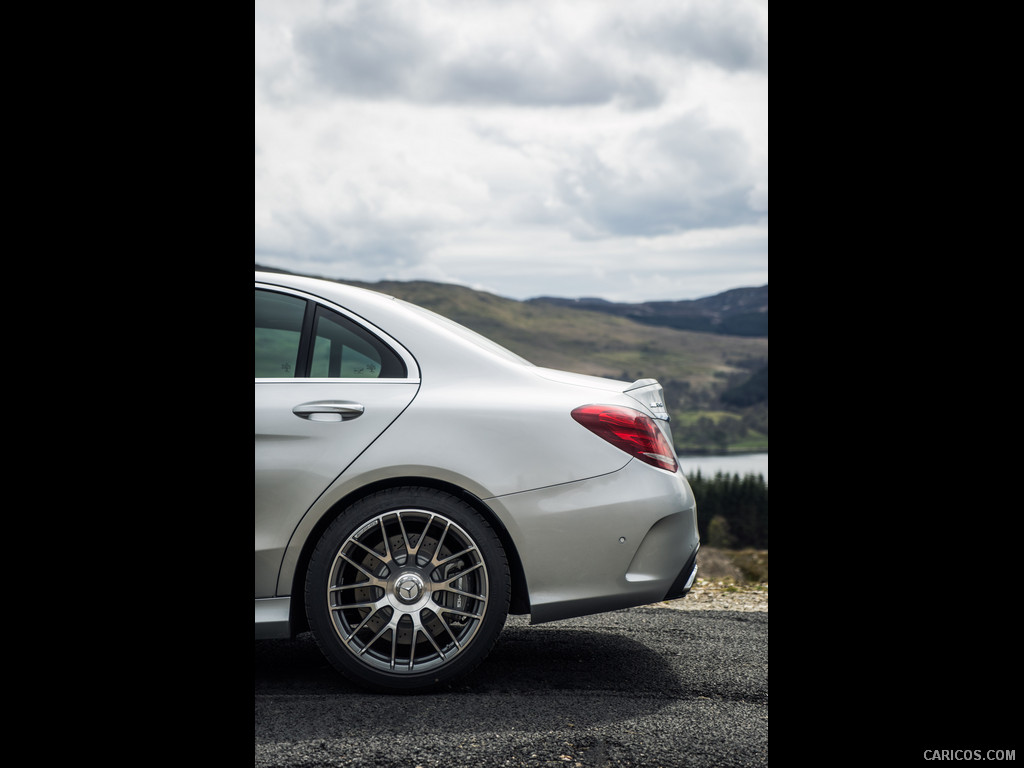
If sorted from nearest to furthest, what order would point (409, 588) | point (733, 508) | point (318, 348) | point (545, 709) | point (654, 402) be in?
point (545, 709)
point (409, 588)
point (318, 348)
point (654, 402)
point (733, 508)

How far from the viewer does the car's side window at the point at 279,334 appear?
360 centimetres

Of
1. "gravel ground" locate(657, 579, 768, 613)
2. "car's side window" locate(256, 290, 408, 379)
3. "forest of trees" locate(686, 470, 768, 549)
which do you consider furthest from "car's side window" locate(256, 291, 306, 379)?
"forest of trees" locate(686, 470, 768, 549)

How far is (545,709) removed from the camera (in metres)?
3.24

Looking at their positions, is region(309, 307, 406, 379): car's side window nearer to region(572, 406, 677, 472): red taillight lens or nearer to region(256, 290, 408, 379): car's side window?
region(256, 290, 408, 379): car's side window

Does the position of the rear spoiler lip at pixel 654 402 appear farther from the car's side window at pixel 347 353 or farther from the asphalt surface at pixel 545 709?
the asphalt surface at pixel 545 709

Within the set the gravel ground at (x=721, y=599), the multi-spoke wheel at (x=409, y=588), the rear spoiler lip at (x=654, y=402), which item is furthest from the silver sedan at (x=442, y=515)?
the gravel ground at (x=721, y=599)

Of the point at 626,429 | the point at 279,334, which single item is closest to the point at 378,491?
the point at 279,334

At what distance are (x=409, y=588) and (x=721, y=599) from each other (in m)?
3.38

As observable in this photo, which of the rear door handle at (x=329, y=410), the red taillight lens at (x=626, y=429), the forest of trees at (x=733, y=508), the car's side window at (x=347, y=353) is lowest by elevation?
the forest of trees at (x=733, y=508)

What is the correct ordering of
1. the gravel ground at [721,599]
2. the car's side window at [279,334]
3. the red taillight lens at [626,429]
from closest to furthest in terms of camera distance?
the red taillight lens at [626,429], the car's side window at [279,334], the gravel ground at [721,599]

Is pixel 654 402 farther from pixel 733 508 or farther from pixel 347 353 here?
pixel 733 508

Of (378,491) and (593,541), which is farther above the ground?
(378,491)

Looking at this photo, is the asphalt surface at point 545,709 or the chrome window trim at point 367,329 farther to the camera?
the chrome window trim at point 367,329
